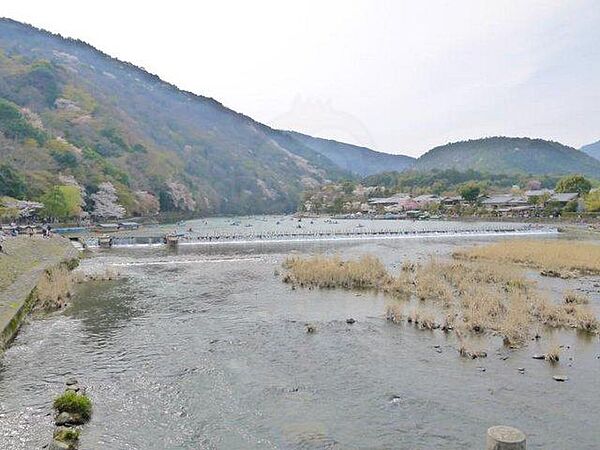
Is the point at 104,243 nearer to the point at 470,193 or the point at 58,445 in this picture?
the point at 58,445

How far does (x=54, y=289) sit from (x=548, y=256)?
2800 centimetres

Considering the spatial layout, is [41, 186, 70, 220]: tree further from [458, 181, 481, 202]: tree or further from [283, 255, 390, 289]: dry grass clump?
[458, 181, 481, 202]: tree

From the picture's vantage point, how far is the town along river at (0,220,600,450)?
899 centimetres

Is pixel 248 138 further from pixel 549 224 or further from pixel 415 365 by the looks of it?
pixel 415 365

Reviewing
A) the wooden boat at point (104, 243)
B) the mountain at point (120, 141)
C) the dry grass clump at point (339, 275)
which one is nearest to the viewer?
the dry grass clump at point (339, 275)

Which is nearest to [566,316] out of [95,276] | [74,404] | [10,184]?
[74,404]

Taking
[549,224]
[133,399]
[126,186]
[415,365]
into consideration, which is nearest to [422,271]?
[415,365]

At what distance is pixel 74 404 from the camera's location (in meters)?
9.69

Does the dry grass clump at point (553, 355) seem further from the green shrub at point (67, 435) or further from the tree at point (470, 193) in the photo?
the tree at point (470, 193)

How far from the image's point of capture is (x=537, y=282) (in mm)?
23328

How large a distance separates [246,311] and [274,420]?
30.6 ft

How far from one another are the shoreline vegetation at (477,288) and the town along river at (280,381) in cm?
85

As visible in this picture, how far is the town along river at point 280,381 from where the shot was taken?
899cm

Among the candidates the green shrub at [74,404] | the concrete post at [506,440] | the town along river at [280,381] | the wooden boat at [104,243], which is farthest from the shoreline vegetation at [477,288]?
the wooden boat at [104,243]
